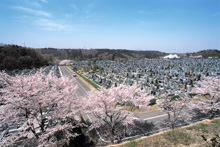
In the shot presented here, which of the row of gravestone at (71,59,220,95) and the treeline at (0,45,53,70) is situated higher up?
the treeline at (0,45,53,70)

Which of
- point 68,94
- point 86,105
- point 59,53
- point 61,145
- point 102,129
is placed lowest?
point 102,129

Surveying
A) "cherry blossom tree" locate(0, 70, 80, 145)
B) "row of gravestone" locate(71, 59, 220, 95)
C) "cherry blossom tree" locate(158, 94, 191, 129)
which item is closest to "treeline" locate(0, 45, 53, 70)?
"row of gravestone" locate(71, 59, 220, 95)

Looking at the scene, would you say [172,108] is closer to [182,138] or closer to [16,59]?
[182,138]

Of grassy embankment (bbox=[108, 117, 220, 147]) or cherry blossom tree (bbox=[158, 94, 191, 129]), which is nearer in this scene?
grassy embankment (bbox=[108, 117, 220, 147])

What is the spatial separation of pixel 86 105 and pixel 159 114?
1034 cm

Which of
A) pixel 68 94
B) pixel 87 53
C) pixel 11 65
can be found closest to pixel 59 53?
pixel 87 53

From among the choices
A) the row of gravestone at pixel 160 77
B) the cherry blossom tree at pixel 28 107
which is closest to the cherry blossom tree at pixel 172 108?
the row of gravestone at pixel 160 77

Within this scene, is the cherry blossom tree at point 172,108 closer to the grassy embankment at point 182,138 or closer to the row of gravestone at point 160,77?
the grassy embankment at point 182,138

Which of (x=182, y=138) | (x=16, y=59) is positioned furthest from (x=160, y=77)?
(x=16, y=59)

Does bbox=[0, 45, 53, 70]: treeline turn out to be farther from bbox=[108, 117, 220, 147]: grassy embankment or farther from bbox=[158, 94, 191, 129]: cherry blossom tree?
bbox=[108, 117, 220, 147]: grassy embankment

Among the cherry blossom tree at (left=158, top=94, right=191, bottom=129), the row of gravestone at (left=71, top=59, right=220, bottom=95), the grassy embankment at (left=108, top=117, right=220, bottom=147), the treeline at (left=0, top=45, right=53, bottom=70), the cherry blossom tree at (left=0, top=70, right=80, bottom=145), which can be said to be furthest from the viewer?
the treeline at (left=0, top=45, right=53, bottom=70)

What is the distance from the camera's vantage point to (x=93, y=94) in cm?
1098

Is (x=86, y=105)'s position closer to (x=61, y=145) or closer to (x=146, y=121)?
(x=61, y=145)

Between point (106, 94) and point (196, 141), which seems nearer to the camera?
point (196, 141)
